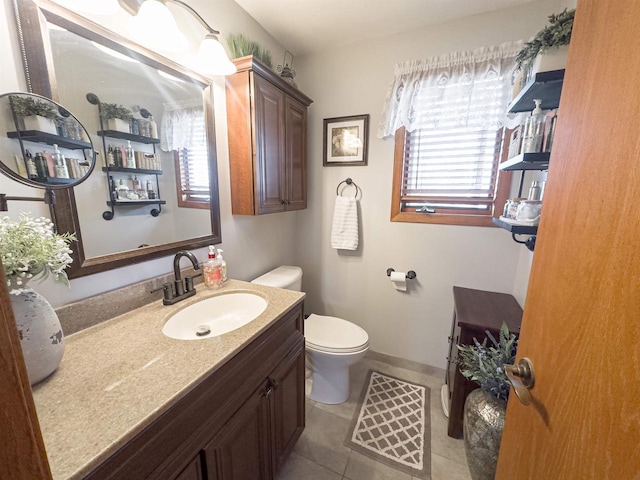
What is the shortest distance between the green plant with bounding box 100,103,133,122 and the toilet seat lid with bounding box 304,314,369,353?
1.46 metres

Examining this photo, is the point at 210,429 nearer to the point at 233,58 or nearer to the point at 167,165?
the point at 167,165

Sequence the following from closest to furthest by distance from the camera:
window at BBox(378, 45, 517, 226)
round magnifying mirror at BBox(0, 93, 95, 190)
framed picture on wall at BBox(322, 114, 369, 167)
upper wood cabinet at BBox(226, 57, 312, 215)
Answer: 1. round magnifying mirror at BBox(0, 93, 95, 190)
2. upper wood cabinet at BBox(226, 57, 312, 215)
3. window at BBox(378, 45, 517, 226)
4. framed picture on wall at BBox(322, 114, 369, 167)

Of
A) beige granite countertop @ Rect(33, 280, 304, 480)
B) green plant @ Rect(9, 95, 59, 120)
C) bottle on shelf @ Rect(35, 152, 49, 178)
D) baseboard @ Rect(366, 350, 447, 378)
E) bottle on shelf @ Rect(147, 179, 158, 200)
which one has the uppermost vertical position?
green plant @ Rect(9, 95, 59, 120)

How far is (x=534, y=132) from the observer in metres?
1.03

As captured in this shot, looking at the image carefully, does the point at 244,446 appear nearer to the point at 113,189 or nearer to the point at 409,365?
the point at 113,189

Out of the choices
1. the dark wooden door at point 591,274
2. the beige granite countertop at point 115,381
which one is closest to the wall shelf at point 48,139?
the beige granite countertop at point 115,381

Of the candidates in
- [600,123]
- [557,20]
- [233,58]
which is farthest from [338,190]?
[600,123]

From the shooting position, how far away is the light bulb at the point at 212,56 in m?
1.14

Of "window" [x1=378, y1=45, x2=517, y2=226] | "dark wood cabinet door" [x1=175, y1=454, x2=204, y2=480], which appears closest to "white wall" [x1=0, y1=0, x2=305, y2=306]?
"dark wood cabinet door" [x1=175, y1=454, x2=204, y2=480]

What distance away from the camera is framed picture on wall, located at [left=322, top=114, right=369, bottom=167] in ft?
6.29

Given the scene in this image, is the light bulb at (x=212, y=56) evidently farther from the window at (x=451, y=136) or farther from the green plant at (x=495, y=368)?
the green plant at (x=495, y=368)

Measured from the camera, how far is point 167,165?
1208 mm

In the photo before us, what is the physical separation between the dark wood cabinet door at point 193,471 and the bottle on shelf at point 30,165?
96 centimetres

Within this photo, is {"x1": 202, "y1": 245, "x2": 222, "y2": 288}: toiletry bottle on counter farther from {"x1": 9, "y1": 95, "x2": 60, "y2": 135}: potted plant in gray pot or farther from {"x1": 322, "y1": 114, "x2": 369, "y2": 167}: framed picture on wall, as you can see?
{"x1": 322, "y1": 114, "x2": 369, "y2": 167}: framed picture on wall
